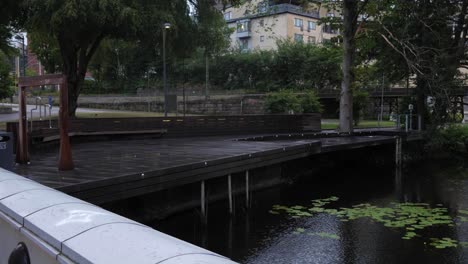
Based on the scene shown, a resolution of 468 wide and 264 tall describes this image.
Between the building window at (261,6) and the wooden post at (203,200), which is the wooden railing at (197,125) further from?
the building window at (261,6)

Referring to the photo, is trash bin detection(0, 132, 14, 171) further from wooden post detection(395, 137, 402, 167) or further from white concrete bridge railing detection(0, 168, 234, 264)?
wooden post detection(395, 137, 402, 167)

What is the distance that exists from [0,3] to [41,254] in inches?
756

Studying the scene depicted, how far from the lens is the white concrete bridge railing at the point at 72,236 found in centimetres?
271

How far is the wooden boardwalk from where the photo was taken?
28.5 ft

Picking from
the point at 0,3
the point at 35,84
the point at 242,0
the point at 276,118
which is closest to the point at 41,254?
the point at 35,84

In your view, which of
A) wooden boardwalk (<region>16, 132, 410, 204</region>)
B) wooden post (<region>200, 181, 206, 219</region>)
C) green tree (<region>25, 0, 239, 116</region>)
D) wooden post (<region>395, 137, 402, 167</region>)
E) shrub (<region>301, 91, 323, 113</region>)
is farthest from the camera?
shrub (<region>301, 91, 323, 113</region>)

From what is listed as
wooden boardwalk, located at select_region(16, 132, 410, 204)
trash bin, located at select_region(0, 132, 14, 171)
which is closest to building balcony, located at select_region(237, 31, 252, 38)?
wooden boardwalk, located at select_region(16, 132, 410, 204)

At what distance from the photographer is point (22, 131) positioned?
34.4ft

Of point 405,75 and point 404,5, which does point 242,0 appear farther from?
point 405,75

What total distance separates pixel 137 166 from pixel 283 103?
21.6 metres

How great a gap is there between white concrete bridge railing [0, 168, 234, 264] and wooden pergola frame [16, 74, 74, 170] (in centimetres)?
498

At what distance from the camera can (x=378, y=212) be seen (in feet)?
41.8

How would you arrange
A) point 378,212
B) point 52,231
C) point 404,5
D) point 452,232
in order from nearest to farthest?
point 52,231, point 452,232, point 378,212, point 404,5

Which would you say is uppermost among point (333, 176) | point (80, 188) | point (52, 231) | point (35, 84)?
point (35, 84)
